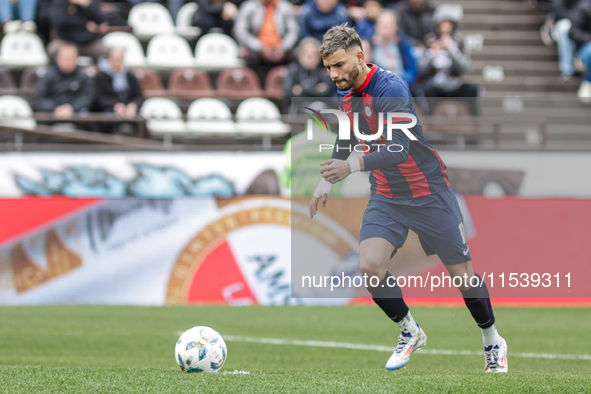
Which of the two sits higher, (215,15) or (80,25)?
(215,15)

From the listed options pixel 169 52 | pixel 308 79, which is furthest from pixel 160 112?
pixel 308 79

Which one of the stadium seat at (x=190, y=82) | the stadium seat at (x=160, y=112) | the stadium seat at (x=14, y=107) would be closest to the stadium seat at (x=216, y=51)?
the stadium seat at (x=190, y=82)

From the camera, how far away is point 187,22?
1580 centimetres

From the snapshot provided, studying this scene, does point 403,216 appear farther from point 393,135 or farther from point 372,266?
point 393,135

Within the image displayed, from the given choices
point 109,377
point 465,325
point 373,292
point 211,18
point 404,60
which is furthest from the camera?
Answer: point 211,18

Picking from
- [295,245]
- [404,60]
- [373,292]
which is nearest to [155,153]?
[295,245]

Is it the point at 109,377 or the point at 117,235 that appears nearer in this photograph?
the point at 109,377

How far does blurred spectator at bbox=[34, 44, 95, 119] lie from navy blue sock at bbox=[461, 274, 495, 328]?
849 centimetres

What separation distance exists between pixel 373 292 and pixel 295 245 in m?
5.57

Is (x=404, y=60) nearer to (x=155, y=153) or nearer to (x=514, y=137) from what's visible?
(x=514, y=137)

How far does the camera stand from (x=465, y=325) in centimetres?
986

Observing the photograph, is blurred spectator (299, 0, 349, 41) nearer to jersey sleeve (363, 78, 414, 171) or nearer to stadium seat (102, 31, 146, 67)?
stadium seat (102, 31, 146, 67)

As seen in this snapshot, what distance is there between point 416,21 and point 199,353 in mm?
11264

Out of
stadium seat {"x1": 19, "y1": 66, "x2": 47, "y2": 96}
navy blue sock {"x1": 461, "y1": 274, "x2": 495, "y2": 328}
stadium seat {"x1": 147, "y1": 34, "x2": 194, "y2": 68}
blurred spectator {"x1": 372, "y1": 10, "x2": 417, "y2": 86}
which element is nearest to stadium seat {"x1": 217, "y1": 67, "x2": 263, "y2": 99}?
stadium seat {"x1": 147, "y1": 34, "x2": 194, "y2": 68}
